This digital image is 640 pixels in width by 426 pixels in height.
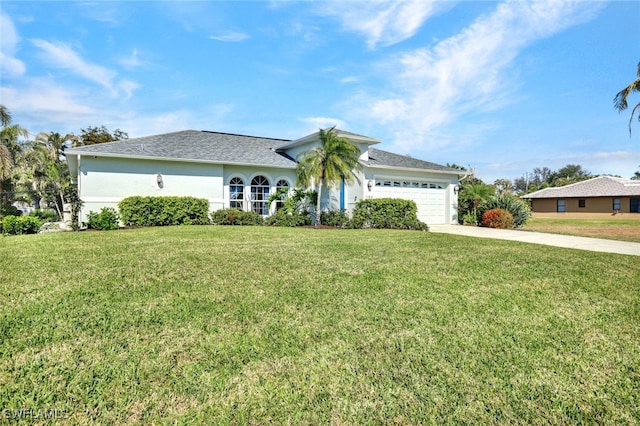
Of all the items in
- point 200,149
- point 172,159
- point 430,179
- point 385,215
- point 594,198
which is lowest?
point 385,215

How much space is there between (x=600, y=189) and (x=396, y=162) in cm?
2973

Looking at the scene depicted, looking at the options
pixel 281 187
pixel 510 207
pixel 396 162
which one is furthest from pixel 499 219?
pixel 281 187

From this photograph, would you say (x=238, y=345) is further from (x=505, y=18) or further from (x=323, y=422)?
(x=505, y=18)

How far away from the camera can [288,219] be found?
1641 cm

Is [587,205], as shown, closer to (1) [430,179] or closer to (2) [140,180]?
(1) [430,179]

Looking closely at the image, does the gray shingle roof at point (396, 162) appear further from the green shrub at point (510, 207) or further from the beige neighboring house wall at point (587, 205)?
the beige neighboring house wall at point (587, 205)

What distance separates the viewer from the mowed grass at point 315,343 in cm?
283

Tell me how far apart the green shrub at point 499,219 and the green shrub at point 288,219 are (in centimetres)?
982

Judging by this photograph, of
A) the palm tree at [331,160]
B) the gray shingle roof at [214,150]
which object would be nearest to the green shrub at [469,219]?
the gray shingle roof at [214,150]

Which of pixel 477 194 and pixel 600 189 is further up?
pixel 600 189

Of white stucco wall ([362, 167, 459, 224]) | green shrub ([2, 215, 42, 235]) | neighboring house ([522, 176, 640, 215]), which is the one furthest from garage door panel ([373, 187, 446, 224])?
neighboring house ([522, 176, 640, 215])

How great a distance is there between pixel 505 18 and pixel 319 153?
835cm

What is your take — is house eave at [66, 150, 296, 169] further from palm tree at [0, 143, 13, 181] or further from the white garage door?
palm tree at [0, 143, 13, 181]

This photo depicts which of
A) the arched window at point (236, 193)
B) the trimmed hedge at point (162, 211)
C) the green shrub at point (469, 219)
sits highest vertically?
the arched window at point (236, 193)
